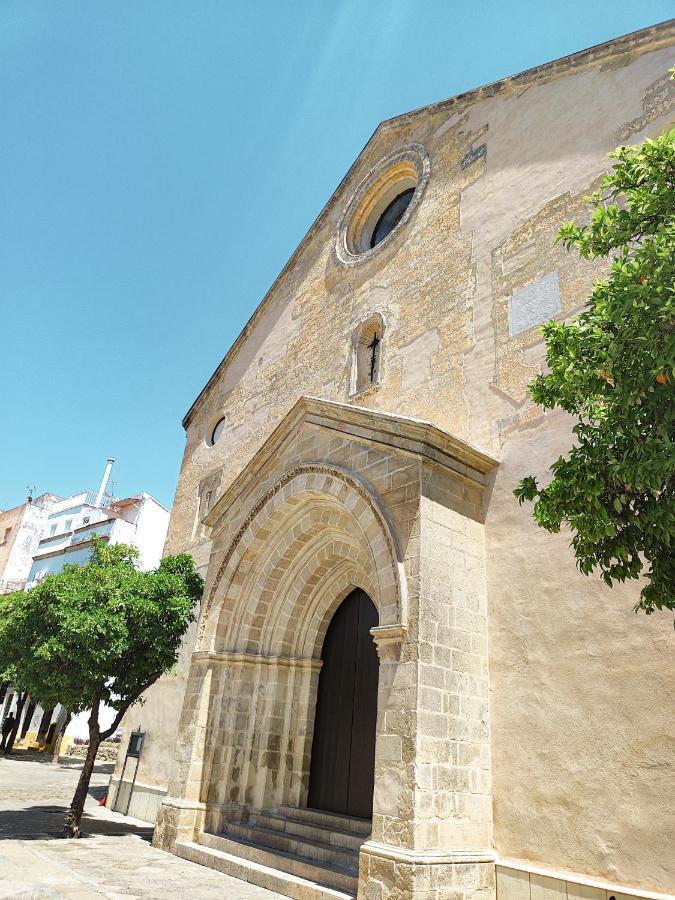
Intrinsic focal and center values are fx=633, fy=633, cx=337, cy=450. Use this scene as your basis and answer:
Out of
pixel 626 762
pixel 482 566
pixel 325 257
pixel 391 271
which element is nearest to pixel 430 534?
pixel 482 566

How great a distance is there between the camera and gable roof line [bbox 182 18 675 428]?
22.7 ft

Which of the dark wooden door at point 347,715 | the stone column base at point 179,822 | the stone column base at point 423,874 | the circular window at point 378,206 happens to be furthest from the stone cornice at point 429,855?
the circular window at point 378,206

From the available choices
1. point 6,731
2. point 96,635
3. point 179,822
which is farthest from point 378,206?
point 6,731

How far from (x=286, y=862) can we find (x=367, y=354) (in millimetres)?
6427

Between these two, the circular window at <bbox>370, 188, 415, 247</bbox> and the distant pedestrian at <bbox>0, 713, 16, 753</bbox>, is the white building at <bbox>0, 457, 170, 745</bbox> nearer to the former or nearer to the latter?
the distant pedestrian at <bbox>0, 713, 16, 753</bbox>

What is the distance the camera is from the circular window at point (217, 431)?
12.2m

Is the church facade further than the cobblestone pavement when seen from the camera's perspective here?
No

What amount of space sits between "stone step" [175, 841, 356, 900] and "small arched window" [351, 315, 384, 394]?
576 centimetres

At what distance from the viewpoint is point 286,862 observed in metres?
5.87

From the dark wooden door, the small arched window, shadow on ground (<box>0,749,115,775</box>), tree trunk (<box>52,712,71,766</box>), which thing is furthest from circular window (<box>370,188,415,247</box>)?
tree trunk (<box>52,712,71,766</box>)

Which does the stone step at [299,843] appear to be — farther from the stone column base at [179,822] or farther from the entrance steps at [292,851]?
the stone column base at [179,822]

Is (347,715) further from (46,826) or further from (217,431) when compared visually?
(217,431)

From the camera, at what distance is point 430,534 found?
5.61 metres

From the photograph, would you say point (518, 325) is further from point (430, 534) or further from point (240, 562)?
point (240, 562)
